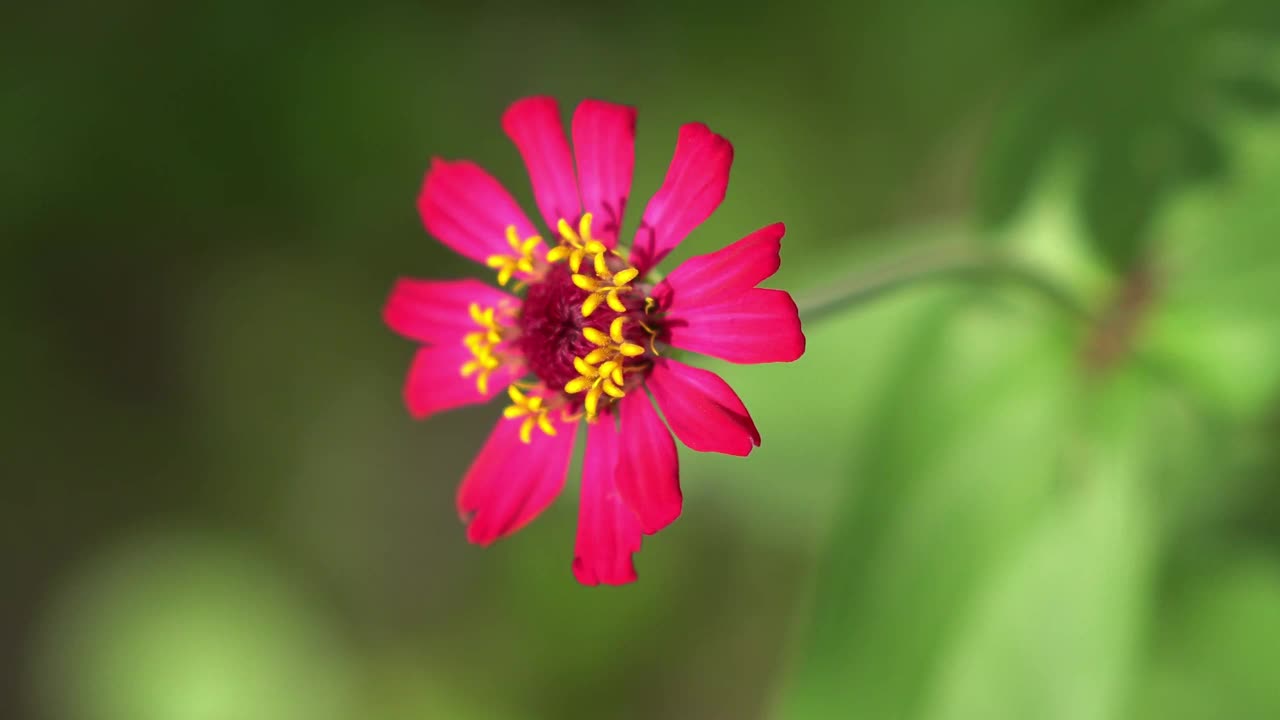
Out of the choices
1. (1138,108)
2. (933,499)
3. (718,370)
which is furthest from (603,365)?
(1138,108)

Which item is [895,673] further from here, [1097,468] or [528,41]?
[528,41]

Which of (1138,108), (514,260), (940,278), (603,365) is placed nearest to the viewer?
(603,365)

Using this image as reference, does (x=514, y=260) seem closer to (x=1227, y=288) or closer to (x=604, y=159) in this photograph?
(x=604, y=159)

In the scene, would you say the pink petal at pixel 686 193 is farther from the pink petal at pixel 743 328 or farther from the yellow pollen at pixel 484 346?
the yellow pollen at pixel 484 346

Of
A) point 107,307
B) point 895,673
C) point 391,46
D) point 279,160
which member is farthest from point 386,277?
point 895,673

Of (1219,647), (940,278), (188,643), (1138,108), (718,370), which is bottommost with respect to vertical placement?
(188,643)

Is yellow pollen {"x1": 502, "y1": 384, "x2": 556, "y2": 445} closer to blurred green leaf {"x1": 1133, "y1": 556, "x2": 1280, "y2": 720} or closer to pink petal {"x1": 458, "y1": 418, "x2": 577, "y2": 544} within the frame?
pink petal {"x1": 458, "y1": 418, "x2": 577, "y2": 544}

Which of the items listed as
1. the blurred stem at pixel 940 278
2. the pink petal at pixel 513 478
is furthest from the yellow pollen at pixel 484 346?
the blurred stem at pixel 940 278

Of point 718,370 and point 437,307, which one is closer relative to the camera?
point 437,307
